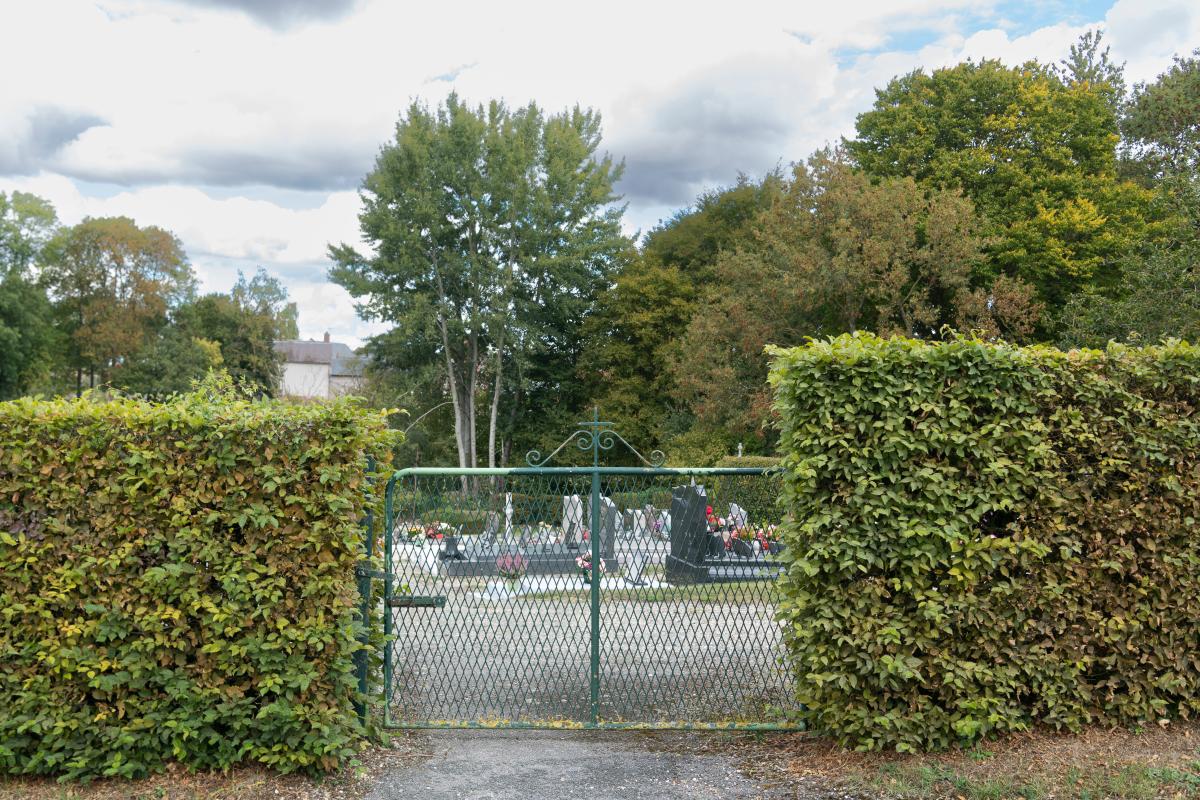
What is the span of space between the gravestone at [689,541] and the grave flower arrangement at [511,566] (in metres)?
1.05

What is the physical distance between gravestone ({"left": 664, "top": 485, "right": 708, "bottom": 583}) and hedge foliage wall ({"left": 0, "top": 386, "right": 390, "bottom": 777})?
2.48 m

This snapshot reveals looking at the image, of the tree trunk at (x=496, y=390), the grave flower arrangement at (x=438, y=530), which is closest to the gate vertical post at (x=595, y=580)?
the grave flower arrangement at (x=438, y=530)

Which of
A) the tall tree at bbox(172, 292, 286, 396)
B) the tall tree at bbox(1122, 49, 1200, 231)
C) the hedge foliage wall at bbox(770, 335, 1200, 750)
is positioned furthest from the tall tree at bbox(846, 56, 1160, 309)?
the tall tree at bbox(172, 292, 286, 396)

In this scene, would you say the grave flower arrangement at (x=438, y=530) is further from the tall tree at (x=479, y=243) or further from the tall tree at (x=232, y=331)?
the tall tree at (x=232, y=331)

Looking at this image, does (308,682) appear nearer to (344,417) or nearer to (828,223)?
(344,417)

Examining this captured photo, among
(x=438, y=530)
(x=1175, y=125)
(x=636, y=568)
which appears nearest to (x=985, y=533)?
(x=636, y=568)

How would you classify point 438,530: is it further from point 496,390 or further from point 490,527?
point 496,390

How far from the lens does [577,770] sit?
494 centimetres

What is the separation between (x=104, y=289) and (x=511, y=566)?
4890 centimetres

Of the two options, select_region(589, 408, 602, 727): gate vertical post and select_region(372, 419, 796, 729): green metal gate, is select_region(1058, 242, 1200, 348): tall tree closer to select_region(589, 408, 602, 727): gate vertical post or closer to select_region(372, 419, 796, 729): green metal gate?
select_region(372, 419, 796, 729): green metal gate

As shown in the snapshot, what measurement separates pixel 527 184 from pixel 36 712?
32.5m

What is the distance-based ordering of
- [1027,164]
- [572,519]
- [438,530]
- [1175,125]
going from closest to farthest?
1. [438,530]
2. [572,519]
3. [1175,125]
4. [1027,164]

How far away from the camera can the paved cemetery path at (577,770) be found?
462cm

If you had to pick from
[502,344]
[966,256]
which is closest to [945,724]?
[966,256]
